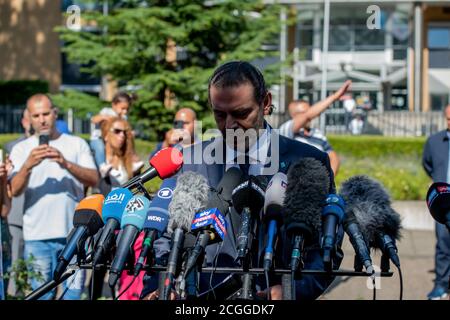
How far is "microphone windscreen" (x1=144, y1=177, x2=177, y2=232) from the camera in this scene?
3197 mm

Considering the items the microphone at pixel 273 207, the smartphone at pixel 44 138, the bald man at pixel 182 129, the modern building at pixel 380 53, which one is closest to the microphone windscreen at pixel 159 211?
the microphone at pixel 273 207

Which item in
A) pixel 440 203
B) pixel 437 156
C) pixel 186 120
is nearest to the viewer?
pixel 440 203

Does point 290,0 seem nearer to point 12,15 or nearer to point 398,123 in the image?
point 398,123

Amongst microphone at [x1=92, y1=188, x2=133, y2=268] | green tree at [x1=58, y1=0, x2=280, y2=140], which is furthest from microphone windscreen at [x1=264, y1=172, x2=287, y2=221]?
green tree at [x1=58, y1=0, x2=280, y2=140]

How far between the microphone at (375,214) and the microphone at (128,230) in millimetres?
772

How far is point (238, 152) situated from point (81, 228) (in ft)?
2.48

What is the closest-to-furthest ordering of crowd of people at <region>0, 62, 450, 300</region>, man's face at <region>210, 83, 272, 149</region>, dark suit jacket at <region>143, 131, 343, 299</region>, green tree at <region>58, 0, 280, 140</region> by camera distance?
dark suit jacket at <region>143, 131, 343, 299</region>, man's face at <region>210, 83, 272, 149</region>, crowd of people at <region>0, 62, 450, 300</region>, green tree at <region>58, 0, 280, 140</region>

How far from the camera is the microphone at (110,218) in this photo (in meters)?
3.21

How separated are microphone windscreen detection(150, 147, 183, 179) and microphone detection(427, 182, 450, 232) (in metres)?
1.03

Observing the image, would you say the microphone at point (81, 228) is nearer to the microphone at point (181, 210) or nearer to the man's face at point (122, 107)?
the microphone at point (181, 210)

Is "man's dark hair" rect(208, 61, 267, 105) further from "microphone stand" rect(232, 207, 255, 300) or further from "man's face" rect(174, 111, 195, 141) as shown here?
"man's face" rect(174, 111, 195, 141)

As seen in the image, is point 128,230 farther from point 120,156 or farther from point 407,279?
point 407,279

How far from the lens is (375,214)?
3352 millimetres

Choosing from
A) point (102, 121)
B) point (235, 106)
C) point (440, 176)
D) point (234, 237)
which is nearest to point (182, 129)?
point (102, 121)
